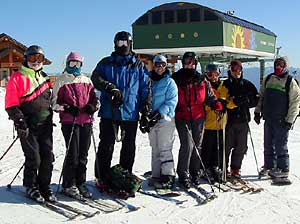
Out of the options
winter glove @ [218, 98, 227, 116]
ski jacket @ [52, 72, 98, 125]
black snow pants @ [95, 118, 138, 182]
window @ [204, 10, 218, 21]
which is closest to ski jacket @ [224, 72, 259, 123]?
winter glove @ [218, 98, 227, 116]

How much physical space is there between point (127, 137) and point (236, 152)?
183cm

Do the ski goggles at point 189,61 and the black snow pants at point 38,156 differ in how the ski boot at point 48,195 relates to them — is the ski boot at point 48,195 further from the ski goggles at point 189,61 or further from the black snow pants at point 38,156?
the ski goggles at point 189,61

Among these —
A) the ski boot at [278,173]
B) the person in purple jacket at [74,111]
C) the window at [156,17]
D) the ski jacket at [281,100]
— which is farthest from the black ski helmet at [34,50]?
the window at [156,17]

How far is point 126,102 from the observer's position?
534 centimetres

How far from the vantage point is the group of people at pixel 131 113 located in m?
5.07

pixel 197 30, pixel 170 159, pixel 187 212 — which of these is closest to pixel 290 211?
pixel 187 212

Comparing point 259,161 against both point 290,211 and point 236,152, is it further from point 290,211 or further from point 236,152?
point 290,211

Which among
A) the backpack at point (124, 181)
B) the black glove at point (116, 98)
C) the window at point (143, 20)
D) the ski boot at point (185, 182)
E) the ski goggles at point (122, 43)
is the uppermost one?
the window at point (143, 20)

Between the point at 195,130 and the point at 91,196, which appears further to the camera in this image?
the point at 195,130

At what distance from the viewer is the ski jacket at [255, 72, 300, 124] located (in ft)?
21.2

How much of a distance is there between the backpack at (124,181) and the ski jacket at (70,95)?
760 millimetres

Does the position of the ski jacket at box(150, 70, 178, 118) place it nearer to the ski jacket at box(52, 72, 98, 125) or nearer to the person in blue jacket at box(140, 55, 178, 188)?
the person in blue jacket at box(140, 55, 178, 188)

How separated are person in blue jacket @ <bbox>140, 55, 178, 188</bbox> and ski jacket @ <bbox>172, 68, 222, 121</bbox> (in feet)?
0.64

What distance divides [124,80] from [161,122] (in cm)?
79
